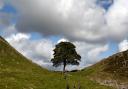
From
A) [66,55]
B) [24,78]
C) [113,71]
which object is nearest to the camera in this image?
[24,78]

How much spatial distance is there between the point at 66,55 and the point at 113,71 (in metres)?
31.0

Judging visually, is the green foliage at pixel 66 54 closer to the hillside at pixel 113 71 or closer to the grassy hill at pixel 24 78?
the hillside at pixel 113 71

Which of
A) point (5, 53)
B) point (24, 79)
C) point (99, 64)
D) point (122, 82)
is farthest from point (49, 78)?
point (99, 64)

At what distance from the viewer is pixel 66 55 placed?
159625 millimetres

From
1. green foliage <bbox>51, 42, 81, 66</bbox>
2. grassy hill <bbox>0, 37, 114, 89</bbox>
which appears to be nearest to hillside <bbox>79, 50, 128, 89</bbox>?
green foliage <bbox>51, 42, 81, 66</bbox>

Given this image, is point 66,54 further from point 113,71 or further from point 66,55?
point 113,71

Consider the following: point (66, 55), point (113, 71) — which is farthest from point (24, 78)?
point (66, 55)

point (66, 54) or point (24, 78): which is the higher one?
point (66, 54)

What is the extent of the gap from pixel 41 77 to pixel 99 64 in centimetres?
5559

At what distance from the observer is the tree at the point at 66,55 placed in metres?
160

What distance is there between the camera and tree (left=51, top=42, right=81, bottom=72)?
160 m

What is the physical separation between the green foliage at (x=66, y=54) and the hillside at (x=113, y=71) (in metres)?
13.5

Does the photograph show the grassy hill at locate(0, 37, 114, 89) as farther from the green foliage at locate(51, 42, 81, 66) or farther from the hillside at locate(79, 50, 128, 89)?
the green foliage at locate(51, 42, 81, 66)

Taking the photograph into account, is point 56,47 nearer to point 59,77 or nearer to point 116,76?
point 116,76
